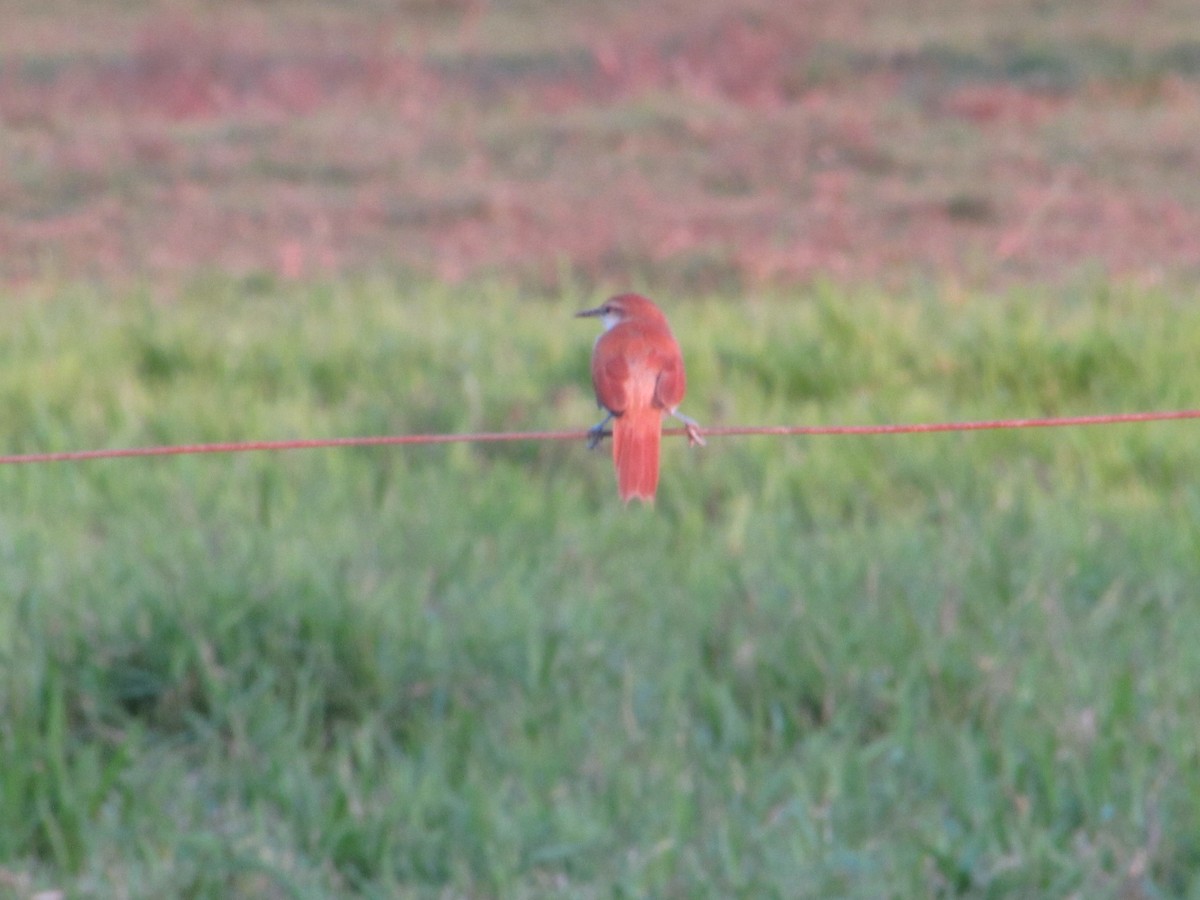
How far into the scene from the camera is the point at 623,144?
11.3 m

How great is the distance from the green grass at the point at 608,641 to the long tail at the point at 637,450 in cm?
80

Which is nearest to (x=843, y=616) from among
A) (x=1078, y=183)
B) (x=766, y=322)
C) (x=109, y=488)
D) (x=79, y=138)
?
(x=109, y=488)

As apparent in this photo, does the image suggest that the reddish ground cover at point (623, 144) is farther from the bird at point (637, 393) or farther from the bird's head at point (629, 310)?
the bird at point (637, 393)

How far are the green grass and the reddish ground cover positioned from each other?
8.02 ft

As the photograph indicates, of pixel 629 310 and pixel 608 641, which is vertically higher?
pixel 629 310

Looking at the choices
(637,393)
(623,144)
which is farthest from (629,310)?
(623,144)

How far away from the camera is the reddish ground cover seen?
29.2 feet

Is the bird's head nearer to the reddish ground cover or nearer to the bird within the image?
the bird

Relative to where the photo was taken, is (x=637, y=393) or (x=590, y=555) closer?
(x=637, y=393)

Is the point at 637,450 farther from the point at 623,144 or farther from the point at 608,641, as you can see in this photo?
the point at 623,144

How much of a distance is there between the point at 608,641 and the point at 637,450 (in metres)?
1.43

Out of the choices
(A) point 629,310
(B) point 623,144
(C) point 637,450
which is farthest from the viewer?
(B) point 623,144

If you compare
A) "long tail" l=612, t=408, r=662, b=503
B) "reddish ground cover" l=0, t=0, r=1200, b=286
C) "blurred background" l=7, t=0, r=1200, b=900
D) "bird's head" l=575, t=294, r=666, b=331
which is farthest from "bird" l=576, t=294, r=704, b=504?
"reddish ground cover" l=0, t=0, r=1200, b=286

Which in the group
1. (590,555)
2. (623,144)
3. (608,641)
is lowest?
(608,641)
